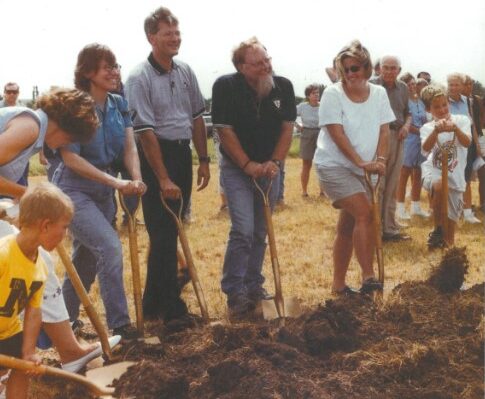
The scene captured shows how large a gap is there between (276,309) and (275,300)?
8 centimetres

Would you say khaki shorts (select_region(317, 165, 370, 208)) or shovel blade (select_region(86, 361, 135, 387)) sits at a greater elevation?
khaki shorts (select_region(317, 165, 370, 208))

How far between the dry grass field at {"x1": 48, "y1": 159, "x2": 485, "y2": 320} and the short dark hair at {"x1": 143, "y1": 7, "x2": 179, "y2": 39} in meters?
2.18

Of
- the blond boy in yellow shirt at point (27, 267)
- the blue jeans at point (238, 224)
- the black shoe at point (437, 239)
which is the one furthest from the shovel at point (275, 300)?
the black shoe at point (437, 239)

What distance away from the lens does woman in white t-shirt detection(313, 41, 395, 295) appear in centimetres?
578

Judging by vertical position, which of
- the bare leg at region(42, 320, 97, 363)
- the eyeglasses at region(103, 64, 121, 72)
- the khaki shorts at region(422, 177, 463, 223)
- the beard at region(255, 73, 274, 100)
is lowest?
the bare leg at region(42, 320, 97, 363)

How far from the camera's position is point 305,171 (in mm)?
12742

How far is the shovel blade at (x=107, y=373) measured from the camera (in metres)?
4.20

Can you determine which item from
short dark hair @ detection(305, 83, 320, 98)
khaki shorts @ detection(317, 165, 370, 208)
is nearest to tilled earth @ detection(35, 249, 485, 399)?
khaki shorts @ detection(317, 165, 370, 208)

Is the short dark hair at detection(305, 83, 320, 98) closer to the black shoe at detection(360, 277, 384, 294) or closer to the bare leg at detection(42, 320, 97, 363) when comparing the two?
the black shoe at detection(360, 277, 384, 294)

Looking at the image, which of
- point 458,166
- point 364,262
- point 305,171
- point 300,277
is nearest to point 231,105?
point 364,262

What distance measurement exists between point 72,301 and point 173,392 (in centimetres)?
157

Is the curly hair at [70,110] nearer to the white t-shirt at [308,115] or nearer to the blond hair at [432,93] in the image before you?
the blond hair at [432,93]

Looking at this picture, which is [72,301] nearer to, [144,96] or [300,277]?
[144,96]

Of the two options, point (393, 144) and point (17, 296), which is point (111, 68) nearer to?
point (17, 296)
